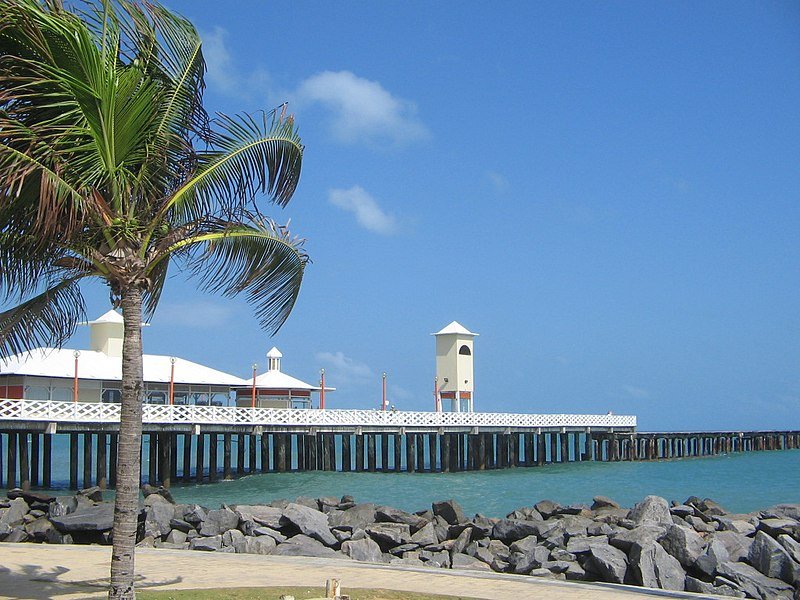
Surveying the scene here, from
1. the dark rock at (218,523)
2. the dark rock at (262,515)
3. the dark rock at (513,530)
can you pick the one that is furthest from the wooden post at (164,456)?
the dark rock at (513,530)

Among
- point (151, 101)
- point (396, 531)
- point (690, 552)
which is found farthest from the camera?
point (396, 531)

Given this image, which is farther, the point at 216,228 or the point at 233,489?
the point at 233,489

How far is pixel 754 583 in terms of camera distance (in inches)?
558

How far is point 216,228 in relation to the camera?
32.7 feet

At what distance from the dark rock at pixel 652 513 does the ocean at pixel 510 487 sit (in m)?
9.85

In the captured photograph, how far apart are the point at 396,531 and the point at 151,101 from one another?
37.7ft

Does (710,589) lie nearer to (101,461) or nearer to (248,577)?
(248,577)

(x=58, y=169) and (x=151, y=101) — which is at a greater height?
(x=151, y=101)

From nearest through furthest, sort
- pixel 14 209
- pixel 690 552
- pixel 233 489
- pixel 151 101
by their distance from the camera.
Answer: pixel 14 209 < pixel 151 101 < pixel 690 552 < pixel 233 489

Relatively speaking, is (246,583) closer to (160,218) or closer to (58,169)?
(160,218)

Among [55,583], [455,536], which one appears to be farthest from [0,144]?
[455,536]

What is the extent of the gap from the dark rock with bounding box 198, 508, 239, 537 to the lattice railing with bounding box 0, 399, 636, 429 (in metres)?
14.8

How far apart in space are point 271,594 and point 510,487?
29623mm

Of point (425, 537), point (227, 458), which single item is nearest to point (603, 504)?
point (425, 537)
